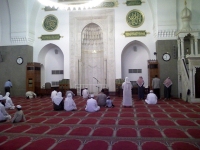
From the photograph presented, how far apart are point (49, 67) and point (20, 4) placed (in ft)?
10.1

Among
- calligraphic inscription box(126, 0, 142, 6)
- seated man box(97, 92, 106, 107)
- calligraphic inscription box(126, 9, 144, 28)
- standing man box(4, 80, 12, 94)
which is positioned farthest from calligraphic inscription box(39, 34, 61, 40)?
seated man box(97, 92, 106, 107)

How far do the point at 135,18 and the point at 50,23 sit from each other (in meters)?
3.88

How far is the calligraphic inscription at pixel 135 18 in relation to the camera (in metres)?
7.90

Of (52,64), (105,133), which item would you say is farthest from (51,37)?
(105,133)

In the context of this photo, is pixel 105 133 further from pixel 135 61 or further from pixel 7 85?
pixel 7 85

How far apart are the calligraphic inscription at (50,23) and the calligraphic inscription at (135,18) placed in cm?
329

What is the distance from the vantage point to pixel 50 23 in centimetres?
845

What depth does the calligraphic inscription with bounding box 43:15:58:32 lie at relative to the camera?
27.6ft

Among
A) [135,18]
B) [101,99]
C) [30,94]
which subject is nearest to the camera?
[101,99]

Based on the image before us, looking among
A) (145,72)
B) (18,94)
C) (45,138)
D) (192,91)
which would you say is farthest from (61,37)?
(45,138)

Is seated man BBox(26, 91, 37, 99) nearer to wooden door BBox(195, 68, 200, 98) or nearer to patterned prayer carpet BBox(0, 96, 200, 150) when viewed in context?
patterned prayer carpet BBox(0, 96, 200, 150)

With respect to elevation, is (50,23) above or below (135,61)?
above

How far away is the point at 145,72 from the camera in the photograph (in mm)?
8438

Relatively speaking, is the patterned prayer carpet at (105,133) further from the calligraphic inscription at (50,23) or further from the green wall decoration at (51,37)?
the calligraphic inscription at (50,23)
